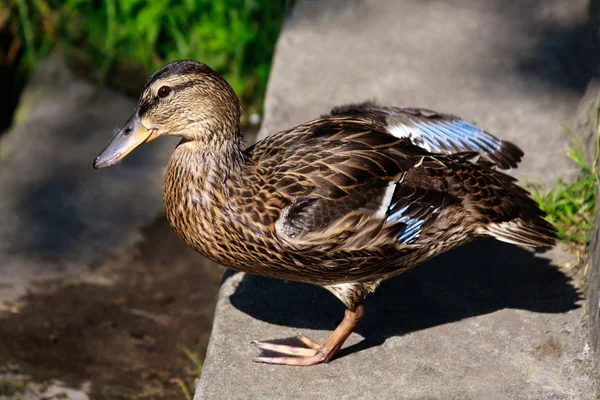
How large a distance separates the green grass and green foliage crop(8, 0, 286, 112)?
2297 millimetres

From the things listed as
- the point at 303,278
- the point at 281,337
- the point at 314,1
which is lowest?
the point at 281,337

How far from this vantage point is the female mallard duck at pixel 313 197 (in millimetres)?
3637

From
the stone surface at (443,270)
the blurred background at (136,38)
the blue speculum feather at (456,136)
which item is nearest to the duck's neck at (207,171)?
the stone surface at (443,270)

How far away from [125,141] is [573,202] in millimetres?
2254

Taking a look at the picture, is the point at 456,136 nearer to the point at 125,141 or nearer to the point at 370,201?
the point at 370,201

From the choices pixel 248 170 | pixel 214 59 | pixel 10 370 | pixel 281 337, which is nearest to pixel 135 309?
pixel 10 370

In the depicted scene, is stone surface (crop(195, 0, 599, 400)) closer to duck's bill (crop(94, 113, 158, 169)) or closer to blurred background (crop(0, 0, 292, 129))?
blurred background (crop(0, 0, 292, 129))

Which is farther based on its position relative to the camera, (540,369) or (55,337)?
(55,337)

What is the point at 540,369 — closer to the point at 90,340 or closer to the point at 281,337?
the point at 281,337

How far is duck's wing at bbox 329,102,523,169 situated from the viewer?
420cm

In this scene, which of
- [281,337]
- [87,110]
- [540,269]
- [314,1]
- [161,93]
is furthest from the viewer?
[87,110]

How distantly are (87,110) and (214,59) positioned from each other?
0.92 m

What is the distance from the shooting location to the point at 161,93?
3682 millimetres

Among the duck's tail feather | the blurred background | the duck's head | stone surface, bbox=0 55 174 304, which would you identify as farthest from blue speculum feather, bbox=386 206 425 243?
the blurred background
